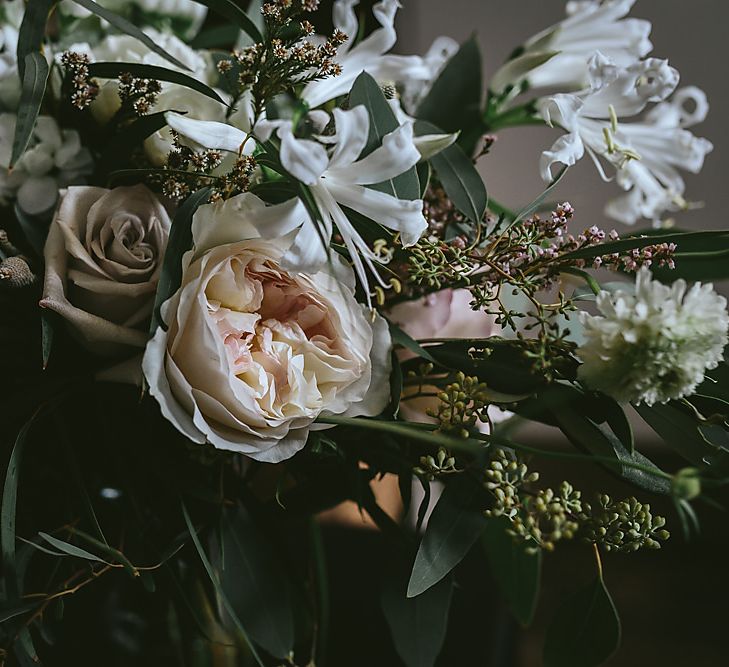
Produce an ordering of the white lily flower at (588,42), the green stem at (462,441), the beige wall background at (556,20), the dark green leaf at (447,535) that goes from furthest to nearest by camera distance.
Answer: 1. the beige wall background at (556,20)
2. the white lily flower at (588,42)
3. the dark green leaf at (447,535)
4. the green stem at (462,441)

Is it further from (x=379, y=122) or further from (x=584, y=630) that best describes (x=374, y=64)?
(x=584, y=630)

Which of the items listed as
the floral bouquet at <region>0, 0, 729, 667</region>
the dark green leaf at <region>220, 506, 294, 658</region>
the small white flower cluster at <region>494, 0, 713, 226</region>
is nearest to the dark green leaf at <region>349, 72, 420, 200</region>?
the floral bouquet at <region>0, 0, 729, 667</region>

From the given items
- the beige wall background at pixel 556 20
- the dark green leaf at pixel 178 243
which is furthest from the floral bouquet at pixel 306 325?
the beige wall background at pixel 556 20

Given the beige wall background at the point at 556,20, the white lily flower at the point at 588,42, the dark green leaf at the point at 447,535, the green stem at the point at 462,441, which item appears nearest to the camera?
the green stem at the point at 462,441

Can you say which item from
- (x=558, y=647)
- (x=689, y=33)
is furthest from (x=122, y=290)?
(x=689, y=33)

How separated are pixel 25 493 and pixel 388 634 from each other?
15.9 inches

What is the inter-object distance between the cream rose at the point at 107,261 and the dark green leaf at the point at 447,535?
7.9 inches

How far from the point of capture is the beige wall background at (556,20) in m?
1.04

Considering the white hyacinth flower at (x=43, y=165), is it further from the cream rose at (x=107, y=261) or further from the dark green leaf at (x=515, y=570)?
the dark green leaf at (x=515, y=570)

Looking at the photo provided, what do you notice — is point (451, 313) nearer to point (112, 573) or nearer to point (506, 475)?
point (506, 475)

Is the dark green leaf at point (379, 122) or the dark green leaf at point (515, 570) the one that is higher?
the dark green leaf at point (379, 122)

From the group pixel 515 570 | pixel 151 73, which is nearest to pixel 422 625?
pixel 515 570

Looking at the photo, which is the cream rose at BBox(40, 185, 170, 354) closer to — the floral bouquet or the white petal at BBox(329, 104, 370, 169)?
the floral bouquet

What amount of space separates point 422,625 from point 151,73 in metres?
0.41
